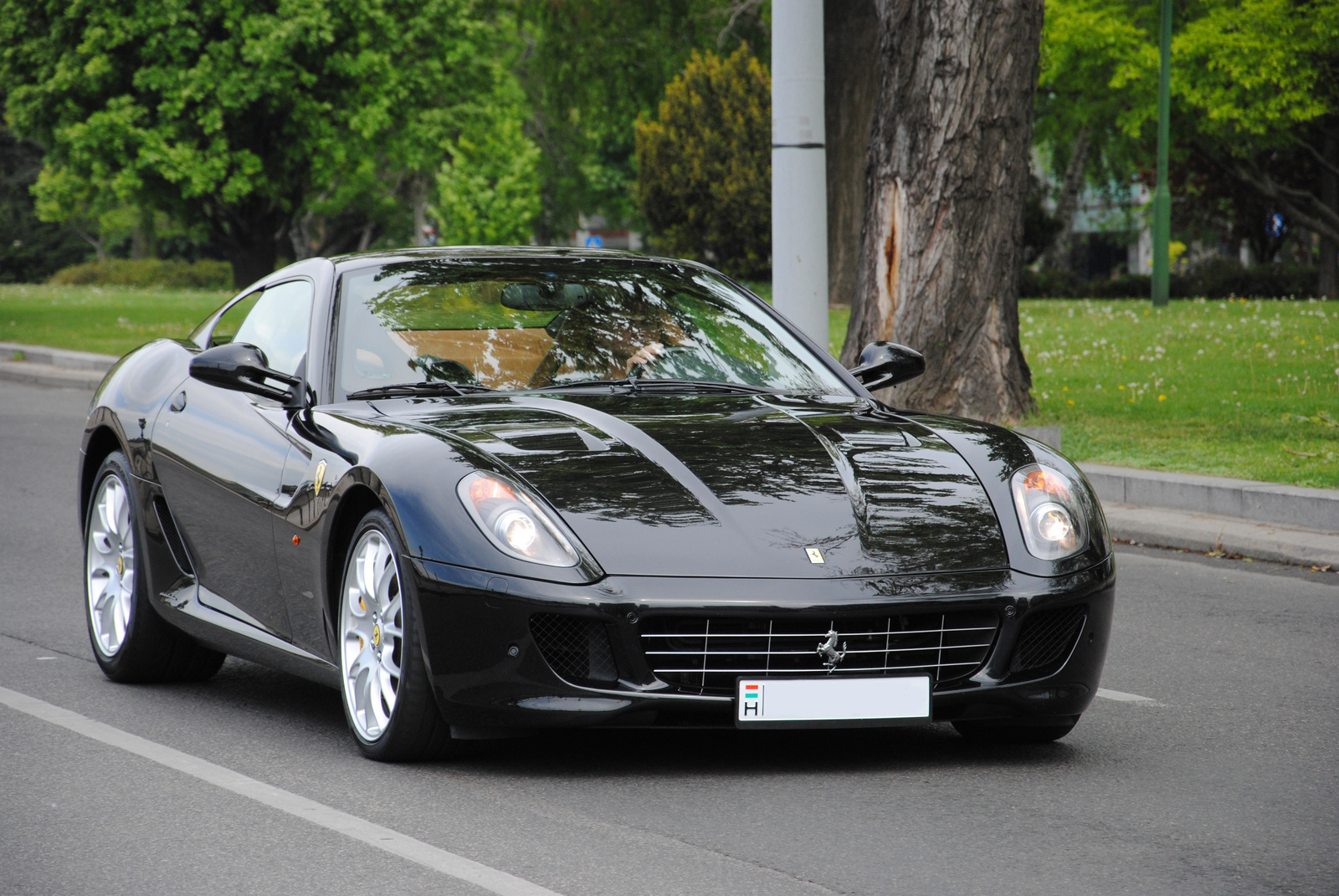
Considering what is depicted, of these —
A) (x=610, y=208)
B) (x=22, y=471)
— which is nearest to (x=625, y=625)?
(x=22, y=471)

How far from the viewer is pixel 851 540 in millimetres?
4523

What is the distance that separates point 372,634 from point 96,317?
95.5 feet

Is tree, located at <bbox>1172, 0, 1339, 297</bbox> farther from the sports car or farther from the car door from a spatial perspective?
the car door

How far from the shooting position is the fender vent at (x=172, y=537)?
5.89m

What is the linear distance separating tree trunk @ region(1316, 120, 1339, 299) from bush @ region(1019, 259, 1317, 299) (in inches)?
24.1

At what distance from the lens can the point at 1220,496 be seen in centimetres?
1009

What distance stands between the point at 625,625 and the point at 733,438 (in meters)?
0.79

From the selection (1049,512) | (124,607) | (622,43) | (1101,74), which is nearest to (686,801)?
(1049,512)

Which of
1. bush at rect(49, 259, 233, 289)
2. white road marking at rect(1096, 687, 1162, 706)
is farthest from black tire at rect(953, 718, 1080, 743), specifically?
bush at rect(49, 259, 233, 289)

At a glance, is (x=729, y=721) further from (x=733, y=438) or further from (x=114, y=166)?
(x=114, y=166)

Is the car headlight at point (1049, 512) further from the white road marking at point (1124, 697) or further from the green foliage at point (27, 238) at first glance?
the green foliage at point (27, 238)

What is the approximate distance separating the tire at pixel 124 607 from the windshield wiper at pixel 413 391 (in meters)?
1.20

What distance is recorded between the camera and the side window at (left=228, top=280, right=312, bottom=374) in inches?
227

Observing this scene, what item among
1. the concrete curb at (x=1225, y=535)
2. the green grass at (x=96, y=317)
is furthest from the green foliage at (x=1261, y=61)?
the concrete curb at (x=1225, y=535)
